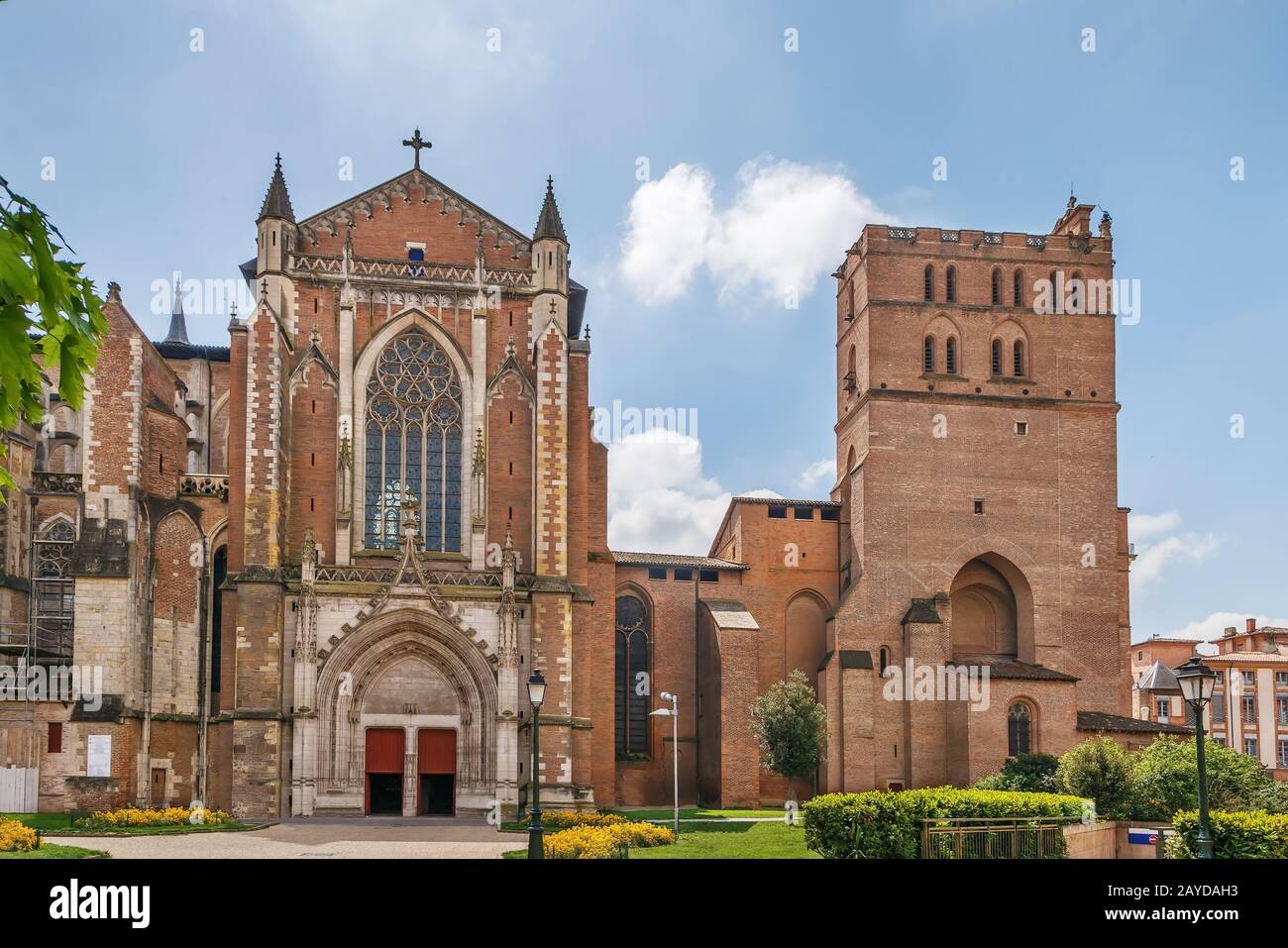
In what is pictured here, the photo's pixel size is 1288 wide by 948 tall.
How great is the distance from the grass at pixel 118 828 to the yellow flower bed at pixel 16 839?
5.50 m

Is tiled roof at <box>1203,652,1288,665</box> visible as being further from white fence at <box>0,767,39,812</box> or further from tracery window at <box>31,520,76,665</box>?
white fence at <box>0,767,39,812</box>

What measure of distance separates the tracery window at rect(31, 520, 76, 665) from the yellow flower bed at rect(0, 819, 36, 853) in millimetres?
15860

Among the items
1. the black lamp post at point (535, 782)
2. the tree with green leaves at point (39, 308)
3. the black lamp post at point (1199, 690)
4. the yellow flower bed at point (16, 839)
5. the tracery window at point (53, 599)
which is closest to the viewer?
the tree with green leaves at point (39, 308)

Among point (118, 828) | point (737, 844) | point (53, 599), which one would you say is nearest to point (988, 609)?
point (737, 844)

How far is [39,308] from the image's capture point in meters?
7.21

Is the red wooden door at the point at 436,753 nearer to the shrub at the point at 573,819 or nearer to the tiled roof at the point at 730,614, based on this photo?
the shrub at the point at 573,819

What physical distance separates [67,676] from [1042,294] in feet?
132

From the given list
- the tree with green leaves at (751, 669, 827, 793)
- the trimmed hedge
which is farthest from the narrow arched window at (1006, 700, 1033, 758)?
the trimmed hedge

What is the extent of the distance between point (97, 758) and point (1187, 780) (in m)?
32.0

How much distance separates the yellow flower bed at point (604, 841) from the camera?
26956mm

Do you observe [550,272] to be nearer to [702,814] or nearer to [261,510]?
[261,510]

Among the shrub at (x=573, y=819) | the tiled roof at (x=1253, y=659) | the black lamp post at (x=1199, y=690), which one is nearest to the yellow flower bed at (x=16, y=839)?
the shrub at (x=573, y=819)
